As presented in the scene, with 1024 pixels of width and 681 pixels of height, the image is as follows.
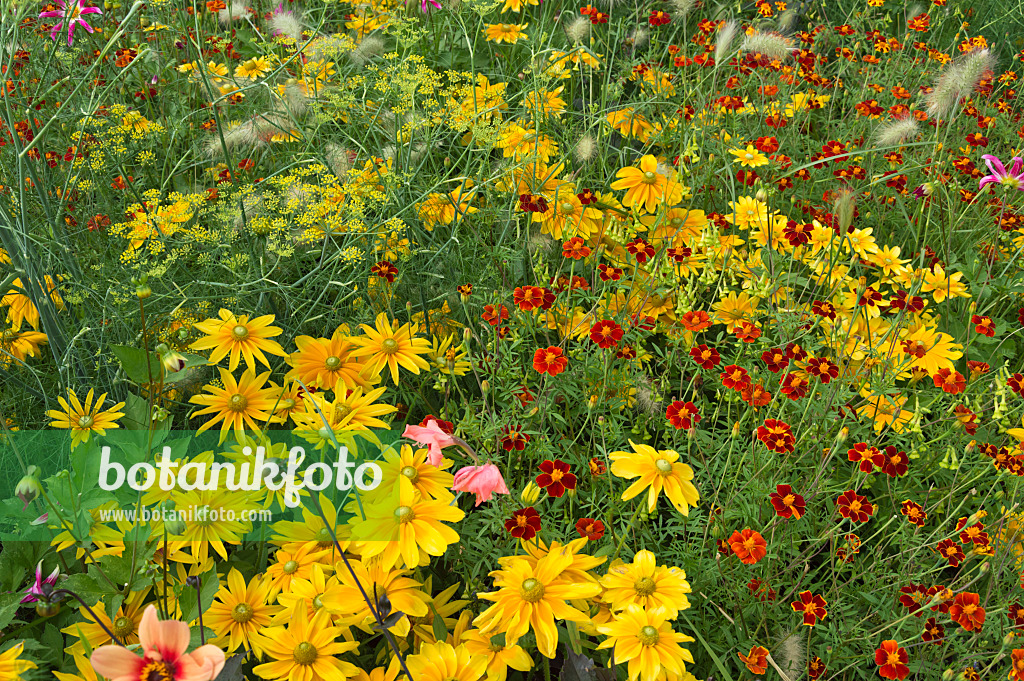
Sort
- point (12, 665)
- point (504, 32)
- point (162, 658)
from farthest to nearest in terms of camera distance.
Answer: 1. point (504, 32)
2. point (12, 665)
3. point (162, 658)

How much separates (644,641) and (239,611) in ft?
2.26

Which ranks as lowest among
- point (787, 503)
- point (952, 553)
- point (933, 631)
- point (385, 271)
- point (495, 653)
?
point (933, 631)

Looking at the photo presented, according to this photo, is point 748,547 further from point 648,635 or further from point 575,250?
point 575,250

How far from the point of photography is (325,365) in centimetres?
161

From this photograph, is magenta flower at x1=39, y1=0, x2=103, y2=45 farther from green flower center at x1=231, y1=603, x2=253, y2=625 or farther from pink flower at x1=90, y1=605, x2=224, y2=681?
pink flower at x1=90, y1=605, x2=224, y2=681

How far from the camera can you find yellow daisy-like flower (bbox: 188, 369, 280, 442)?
1438mm

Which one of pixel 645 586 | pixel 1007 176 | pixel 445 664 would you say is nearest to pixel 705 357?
pixel 645 586

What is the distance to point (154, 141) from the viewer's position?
228 cm

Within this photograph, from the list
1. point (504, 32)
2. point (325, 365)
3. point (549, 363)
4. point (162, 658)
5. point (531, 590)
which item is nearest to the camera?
point (162, 658)

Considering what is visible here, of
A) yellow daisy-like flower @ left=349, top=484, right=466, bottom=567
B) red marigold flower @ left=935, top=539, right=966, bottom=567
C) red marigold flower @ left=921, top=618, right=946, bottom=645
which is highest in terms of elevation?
yellow daisy-like flower @ left=349, top=484, right=466, bottom=567

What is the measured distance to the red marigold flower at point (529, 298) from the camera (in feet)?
5.03

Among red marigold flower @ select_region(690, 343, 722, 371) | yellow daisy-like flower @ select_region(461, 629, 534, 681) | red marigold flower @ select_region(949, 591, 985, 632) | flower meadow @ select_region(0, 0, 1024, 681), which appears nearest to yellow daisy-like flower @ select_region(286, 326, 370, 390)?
flower meadow @ select_region(0, 0, 1024, 681)

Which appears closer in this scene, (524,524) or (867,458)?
(524,524)

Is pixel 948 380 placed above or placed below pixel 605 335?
below
